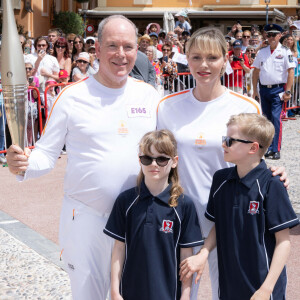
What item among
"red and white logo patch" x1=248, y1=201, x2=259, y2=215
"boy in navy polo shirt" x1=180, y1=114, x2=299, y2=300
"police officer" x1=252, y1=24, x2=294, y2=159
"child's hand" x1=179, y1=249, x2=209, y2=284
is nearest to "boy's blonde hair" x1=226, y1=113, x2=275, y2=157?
"boy in navy polo shirt" x1=180, y1=114, x2=299, y2=300

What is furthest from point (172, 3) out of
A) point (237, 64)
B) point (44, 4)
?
point (237, 64)

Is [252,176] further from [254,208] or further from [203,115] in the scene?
[203,115]

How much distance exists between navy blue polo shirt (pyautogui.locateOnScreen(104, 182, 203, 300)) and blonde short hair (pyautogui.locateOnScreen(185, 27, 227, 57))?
2.49ft

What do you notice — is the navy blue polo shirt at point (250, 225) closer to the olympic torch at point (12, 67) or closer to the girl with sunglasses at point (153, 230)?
the girl with sunglasses at point (153, 230)

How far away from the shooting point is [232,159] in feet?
9.34

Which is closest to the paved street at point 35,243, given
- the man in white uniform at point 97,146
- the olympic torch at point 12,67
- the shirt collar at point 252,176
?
the man in white uniform at point 97,146

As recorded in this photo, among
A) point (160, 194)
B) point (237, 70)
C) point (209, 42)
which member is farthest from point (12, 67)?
point (237, 70)

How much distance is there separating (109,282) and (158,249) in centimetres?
40

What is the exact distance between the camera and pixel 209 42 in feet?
9.75

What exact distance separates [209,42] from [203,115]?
38 centimetres

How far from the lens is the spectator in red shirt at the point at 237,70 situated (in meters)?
12.4

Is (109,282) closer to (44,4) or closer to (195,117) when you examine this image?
(195,117)

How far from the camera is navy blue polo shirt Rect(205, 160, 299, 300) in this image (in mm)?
2789

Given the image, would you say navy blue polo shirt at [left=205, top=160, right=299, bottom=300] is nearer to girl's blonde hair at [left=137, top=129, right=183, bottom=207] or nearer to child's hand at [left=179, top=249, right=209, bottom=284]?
child's hand at [left=179, top=249, right=209, bottom=284]
